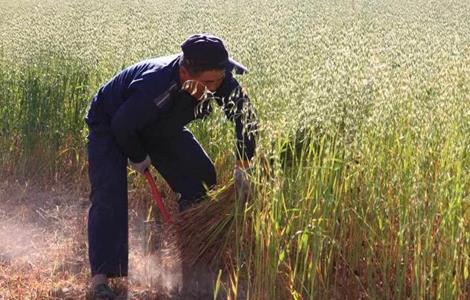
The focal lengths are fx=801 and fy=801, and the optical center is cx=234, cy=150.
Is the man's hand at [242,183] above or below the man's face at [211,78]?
below

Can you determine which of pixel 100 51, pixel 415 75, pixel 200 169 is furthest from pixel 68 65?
pixel 415 75

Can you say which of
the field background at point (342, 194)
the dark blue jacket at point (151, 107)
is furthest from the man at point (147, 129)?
the field background at point (342, 194)

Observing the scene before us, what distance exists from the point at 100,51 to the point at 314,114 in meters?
3.44

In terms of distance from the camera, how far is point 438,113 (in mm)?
2996

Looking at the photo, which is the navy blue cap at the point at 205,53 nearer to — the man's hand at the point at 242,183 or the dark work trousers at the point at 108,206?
the man's hand at the point at 242,183

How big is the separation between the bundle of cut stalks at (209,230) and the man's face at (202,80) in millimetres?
491

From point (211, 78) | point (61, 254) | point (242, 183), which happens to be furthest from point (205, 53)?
point (61, 254)

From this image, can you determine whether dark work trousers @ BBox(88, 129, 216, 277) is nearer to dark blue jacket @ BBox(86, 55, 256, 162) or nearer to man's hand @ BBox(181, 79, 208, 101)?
dark blue jacket @ BBox(86, 55, 256, 162)

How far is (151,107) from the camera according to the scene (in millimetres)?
3652

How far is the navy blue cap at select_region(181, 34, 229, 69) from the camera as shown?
11.5 ft

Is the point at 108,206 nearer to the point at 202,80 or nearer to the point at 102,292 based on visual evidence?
the point at 102,292

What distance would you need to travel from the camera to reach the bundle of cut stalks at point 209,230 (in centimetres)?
380

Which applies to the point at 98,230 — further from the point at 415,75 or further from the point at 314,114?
the point at 415,75

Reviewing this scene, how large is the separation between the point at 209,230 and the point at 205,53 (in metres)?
0.86
